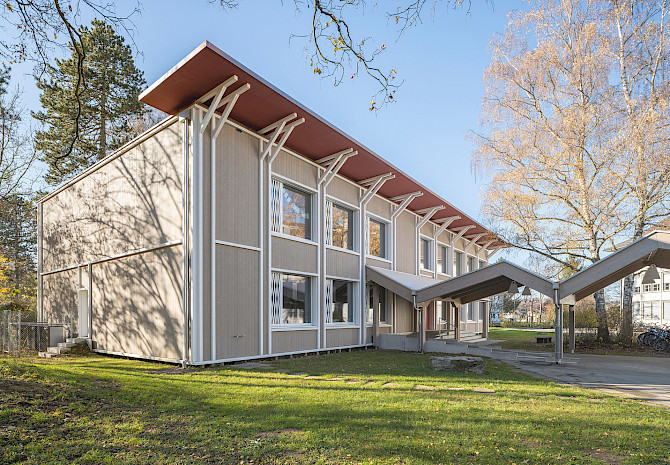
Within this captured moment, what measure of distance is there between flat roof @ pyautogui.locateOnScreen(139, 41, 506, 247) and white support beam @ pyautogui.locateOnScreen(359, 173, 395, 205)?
20 cm

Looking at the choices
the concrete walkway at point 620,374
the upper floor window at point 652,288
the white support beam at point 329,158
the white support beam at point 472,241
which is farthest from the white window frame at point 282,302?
the upper floor window at point 652,288

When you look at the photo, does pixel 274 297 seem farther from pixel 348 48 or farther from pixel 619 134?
pixel 619 134

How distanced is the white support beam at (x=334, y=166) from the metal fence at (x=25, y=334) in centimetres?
1058

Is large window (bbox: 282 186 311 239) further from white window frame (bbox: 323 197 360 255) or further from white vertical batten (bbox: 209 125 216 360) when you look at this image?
white vertical batten (bbox: 209 125 216 360)

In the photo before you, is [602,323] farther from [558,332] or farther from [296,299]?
[296,299]

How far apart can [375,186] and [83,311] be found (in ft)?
39.1

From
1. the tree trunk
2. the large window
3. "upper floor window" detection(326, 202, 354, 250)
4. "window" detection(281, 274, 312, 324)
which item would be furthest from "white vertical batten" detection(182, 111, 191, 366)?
the tree trunk

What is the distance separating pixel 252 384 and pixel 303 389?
1.11 metres

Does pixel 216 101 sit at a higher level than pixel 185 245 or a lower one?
higher

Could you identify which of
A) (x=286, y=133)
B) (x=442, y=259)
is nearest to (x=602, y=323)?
(x=442, y=259)

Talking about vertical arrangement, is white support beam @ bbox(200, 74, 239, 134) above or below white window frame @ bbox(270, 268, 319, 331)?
above

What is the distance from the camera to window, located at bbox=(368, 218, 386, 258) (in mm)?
19391

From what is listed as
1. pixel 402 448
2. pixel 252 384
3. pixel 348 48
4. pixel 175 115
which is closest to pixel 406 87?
pixel 348 48

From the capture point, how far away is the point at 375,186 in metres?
18.1
